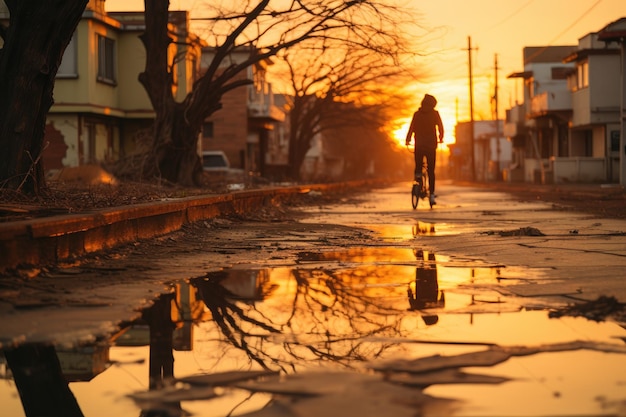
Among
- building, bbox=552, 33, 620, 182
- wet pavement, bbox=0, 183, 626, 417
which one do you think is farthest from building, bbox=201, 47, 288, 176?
wet pavement, bbox=0, 183, 626, 417

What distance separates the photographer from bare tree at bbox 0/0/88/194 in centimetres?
1178

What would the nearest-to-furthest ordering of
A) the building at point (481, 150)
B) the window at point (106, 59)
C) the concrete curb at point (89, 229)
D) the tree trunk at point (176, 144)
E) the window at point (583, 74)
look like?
the concrete curb at point (89, 229) → the tree trunk at point (176, 144) → the window at point (106, 59) → the window at point (583, 74) → the building at point (481, 150)

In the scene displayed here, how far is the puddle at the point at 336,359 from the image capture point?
3.75 metres

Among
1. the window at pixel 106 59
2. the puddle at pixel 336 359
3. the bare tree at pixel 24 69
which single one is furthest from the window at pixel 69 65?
the puddle at pixel 336 359

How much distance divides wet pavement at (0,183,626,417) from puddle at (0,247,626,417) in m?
0.01

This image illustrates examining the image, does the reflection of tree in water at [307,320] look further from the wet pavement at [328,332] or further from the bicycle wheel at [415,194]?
the bicycle wheel at [415,194]

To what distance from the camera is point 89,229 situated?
9641 mm

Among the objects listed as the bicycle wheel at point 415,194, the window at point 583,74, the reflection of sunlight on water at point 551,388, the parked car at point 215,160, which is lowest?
the reflection of sunlight on water at point 551,388

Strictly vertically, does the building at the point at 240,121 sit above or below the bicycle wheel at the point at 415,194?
above

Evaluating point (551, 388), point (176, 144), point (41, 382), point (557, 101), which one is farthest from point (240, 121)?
point (551, 388)

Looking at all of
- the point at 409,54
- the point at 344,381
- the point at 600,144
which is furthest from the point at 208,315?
the point at 600,144

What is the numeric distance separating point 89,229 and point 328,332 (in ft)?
15.9

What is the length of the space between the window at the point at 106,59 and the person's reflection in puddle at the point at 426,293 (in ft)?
107

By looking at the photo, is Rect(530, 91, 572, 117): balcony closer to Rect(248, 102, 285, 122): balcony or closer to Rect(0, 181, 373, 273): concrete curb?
Rect(248, 102, 285, 122): balcony
